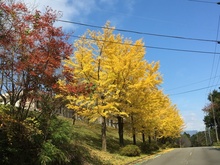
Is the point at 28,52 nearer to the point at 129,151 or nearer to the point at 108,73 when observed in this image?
the point at 108,73

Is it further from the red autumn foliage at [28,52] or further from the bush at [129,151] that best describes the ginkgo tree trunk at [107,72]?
the red autumn foliage at [28,52]

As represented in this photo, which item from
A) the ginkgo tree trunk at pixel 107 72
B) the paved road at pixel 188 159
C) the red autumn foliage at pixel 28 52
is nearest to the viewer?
the red autumn foliage at pixel 28 52

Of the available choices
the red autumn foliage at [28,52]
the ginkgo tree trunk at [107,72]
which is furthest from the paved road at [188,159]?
the red autumn foliage at [28,52]

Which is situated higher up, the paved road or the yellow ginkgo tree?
the yellow ginkgo tree

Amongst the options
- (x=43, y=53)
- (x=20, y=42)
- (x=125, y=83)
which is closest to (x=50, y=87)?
(x=43, y=53)

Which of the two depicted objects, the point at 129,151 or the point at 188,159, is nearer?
the point at 188,159

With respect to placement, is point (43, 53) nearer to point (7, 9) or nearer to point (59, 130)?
point (7, 9)

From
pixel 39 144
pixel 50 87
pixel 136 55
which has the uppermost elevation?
pixel 136 55

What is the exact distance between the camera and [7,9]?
9570 mm

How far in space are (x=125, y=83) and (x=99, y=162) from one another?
7187 millimetres

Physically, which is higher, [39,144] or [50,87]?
[50,87]

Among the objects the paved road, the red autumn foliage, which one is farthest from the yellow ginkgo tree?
the red autumn foliage

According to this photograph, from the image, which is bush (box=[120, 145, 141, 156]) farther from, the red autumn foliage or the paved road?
the red autumn foliage

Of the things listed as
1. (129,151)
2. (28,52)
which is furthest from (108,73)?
(28,52)
